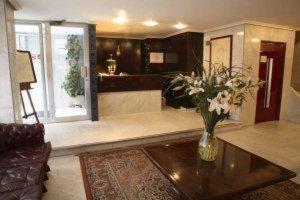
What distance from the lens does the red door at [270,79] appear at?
548cm

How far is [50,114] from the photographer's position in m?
5.03

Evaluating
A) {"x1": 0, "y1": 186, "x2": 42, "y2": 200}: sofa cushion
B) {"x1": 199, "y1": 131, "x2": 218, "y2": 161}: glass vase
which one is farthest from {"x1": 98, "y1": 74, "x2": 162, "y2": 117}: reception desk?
{"x1": 0, "y1": 186, "x2": 42, "y2": 200}: sofa cushion

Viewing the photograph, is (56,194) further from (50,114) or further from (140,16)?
(140,16)

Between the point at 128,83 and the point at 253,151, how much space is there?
343cm

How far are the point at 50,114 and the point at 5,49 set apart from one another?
213 centimetres

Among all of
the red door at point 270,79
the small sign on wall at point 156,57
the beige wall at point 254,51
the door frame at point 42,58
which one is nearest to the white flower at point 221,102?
the beige wall at point 254,51

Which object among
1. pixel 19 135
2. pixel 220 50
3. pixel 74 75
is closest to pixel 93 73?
pixel 74 75

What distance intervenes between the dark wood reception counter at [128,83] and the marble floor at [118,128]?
2.39ft

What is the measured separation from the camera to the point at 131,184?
9.05ft

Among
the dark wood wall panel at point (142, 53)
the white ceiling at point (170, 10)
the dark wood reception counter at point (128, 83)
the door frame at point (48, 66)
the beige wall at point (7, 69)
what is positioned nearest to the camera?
the beige wall at point (7, 69)

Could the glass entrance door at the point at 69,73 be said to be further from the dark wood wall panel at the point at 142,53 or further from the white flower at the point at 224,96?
the white flower at the point at 224,96

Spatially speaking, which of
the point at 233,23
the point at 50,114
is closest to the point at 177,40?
the point at 233,23

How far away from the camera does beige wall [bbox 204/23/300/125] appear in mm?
4996

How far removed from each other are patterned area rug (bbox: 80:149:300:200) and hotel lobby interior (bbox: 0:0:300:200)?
2 centimetres
